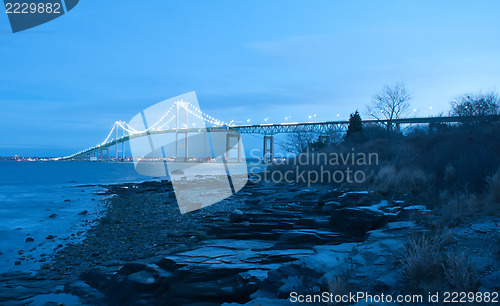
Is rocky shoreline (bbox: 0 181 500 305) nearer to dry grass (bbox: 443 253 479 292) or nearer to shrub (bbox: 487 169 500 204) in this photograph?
dry grass (bbox: 443 253 479 292)

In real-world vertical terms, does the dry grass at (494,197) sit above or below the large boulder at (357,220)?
above

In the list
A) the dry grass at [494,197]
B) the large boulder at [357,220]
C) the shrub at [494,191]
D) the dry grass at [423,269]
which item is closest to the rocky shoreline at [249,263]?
the large boulder at [357,220]

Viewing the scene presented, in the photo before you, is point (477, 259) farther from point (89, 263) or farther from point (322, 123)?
point (322, 123)

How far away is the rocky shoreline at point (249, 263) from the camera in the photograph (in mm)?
3854

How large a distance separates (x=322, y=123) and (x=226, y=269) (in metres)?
53.0

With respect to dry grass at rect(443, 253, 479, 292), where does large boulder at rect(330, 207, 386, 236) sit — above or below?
below

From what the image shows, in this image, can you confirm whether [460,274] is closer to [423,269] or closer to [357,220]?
[423,269]

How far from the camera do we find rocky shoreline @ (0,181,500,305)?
3.85 metres

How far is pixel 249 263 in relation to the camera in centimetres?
508

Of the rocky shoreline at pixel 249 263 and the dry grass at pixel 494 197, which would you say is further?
the dry grass at pixel 494 197

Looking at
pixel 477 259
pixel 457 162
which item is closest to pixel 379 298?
pixel 477 259

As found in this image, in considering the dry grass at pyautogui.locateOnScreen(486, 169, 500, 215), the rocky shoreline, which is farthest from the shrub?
the rocky shoreline

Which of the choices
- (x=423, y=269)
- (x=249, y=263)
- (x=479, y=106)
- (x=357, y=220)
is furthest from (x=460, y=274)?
(x=479, y=106)

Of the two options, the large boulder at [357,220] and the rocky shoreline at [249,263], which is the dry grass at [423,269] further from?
the large boulder at [357,220]
